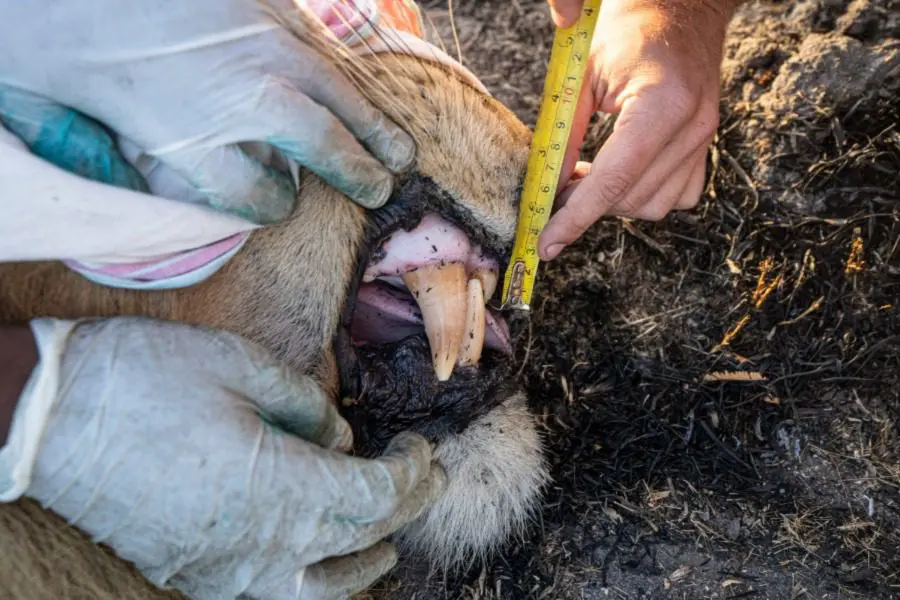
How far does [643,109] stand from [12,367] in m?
1.39

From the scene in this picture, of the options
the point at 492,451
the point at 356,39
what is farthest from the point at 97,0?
the point at 492,451

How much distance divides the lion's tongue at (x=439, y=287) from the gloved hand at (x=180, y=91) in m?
0.35

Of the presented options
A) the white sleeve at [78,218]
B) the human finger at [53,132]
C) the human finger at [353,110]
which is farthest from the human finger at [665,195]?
the human finger at [53,132]

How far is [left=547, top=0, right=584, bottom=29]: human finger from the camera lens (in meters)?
1.86

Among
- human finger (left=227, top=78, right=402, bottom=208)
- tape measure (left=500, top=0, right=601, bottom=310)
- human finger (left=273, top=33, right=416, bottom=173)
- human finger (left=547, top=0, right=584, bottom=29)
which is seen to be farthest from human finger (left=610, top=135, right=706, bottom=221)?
human finger (left=227, top=78, right=402, bottom=208)

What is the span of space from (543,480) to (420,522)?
299mm

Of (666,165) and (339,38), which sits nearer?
(339,38)

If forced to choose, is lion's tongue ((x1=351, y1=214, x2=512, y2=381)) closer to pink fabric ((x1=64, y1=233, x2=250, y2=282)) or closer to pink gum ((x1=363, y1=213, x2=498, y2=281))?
pink gum ((x1=363, y1=213, x2=498, y2=281))

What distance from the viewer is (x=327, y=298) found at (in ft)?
6.03

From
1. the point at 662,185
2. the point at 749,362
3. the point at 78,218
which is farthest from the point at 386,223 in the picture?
the point at 749,362

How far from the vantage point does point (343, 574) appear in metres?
1.75

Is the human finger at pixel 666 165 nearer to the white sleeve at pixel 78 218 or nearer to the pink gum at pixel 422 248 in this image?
the pink gum at pixel 422 248

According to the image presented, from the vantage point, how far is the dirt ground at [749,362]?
202cm

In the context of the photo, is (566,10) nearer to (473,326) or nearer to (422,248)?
(422,248)
